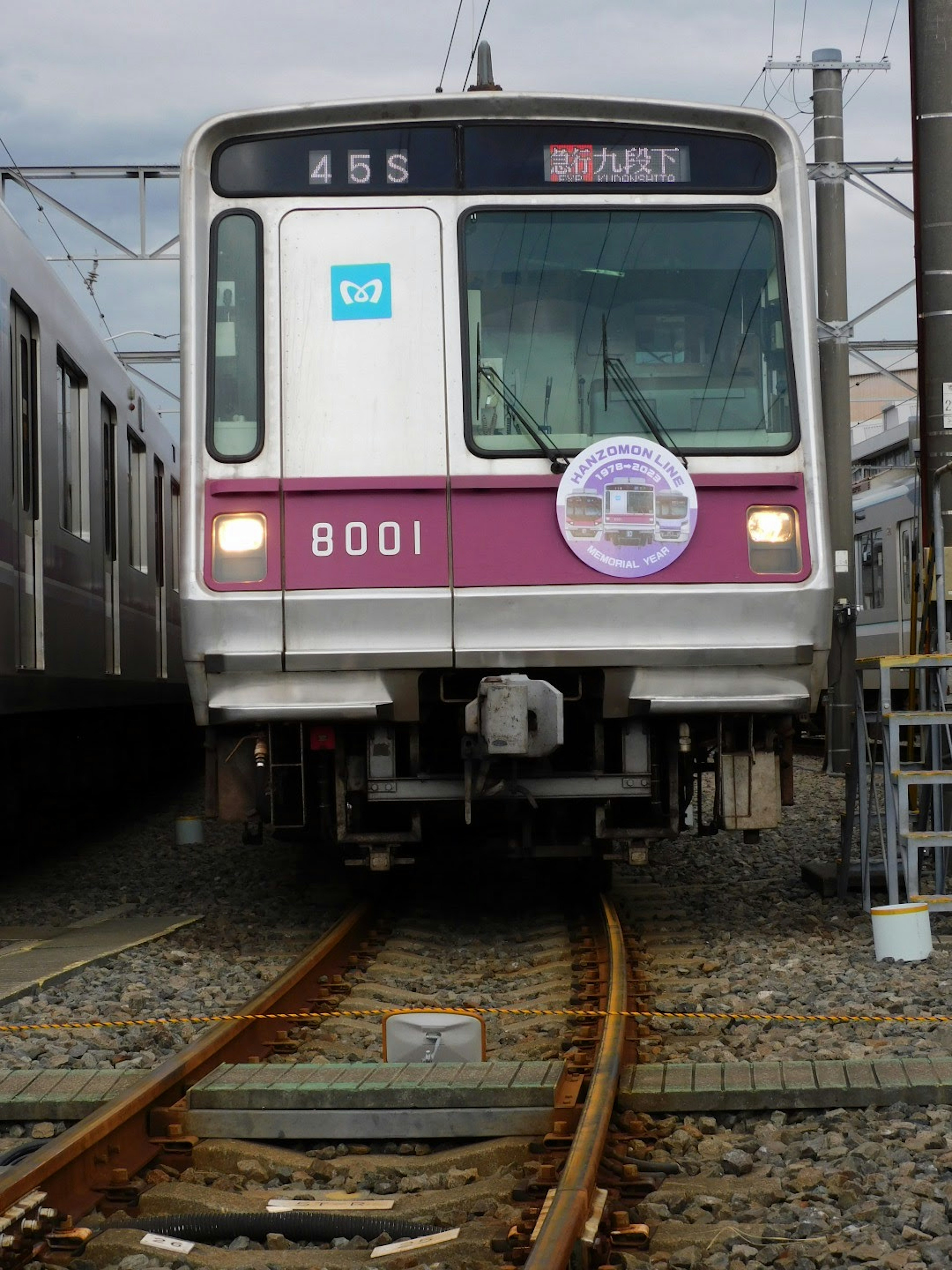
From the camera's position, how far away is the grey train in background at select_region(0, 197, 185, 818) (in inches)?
312

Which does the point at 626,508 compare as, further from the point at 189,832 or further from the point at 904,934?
the point at 189,832

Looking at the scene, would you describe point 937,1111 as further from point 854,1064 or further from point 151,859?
point 151,859

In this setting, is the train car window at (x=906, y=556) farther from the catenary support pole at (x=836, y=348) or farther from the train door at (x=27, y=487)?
the train door at (x=27, y=487)

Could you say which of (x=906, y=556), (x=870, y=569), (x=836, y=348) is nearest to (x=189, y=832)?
(x=836, y=348)

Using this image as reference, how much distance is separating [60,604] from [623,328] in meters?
3.90

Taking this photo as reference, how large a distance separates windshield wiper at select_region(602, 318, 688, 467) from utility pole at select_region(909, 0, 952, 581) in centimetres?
234

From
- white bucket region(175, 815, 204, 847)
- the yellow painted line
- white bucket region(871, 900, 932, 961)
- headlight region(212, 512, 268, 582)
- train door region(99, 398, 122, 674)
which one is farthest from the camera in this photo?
white bucket region(175, 815, 204, 847)

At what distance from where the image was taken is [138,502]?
12547 millimetres

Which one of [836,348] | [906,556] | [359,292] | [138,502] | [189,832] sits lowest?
[189,832]

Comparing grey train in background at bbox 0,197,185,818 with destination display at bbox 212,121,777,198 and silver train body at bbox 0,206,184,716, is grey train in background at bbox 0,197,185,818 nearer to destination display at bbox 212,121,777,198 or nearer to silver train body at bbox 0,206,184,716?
silver train body at bbox 0,206,184,716

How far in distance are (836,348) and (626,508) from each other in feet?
29.5

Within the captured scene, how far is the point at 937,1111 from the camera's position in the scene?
3877 millimetres

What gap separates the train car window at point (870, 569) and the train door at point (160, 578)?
10652mm

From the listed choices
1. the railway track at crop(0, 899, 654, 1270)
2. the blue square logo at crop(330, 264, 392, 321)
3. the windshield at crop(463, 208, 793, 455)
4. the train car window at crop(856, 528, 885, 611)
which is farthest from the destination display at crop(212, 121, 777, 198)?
the train car window at crop(856, 528, 885, 611)
